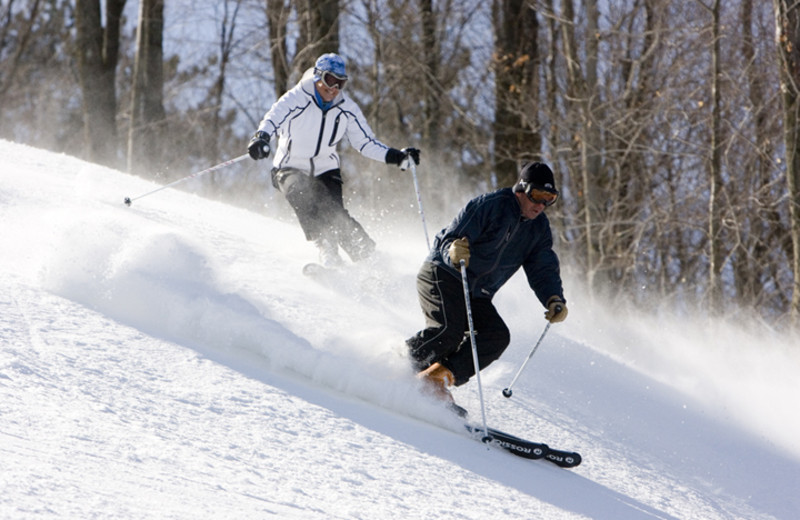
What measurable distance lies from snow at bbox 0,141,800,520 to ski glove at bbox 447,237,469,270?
77cm

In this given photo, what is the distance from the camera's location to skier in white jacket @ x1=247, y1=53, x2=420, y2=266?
7164 millimetres

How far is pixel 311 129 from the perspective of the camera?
7.28m

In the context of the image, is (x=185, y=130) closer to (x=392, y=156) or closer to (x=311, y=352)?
(x=392, y=156)

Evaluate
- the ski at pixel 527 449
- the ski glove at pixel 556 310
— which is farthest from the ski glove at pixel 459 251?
the ski at pixel 527 449

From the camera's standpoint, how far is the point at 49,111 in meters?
36.8

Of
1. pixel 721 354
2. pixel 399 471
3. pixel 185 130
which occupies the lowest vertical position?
pixel 399 471

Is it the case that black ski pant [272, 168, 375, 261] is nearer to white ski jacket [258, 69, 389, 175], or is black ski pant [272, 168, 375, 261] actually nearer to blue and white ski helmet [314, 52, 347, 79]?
white ski jacket [258, 69, 389, 175]

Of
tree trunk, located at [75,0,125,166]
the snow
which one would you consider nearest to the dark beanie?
the snow

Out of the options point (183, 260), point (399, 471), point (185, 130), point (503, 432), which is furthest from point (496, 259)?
point (185, 130)

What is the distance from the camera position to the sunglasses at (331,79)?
689cm

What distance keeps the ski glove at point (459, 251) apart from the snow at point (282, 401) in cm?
77

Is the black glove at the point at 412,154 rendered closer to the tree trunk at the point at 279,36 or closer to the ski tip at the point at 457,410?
the ski tip at the point at 457,410

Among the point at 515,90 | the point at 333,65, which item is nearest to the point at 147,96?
the point at 515,90

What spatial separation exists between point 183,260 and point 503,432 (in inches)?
96.9
